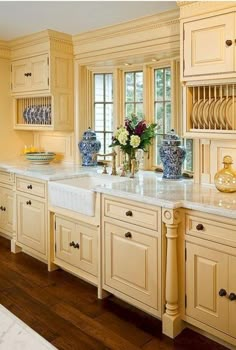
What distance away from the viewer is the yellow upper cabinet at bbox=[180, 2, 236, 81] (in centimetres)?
244

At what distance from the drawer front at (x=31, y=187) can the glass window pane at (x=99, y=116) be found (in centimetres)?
107

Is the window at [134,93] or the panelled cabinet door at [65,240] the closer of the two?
the panelled cabinet door at [65,240]

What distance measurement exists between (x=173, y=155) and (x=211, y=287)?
127 cm

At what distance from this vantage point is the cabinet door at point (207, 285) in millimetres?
2289

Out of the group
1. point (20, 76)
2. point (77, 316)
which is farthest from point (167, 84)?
point (77, 316)

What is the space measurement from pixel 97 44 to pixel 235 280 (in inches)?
109

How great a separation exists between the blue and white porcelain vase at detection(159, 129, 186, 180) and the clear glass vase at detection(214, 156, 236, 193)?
61cm

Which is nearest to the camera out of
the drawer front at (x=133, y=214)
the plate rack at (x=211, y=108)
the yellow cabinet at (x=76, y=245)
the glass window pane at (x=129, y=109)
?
the drawer front at (x=133, y=214)

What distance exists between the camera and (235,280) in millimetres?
2215

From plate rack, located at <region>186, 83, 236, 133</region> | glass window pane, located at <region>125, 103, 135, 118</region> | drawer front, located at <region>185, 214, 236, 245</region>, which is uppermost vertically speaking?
glass window pane, located at <region>125, 103, 135, 118</region>

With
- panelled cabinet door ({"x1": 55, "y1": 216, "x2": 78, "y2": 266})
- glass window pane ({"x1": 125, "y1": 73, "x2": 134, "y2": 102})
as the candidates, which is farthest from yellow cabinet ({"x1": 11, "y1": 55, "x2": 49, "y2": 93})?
panelled cabinet door ({"x1": 55, "y1": 216, "x2": 78, "y2": 266})

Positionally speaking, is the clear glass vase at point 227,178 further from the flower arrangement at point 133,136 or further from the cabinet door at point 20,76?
the cabinet door at point 20,76

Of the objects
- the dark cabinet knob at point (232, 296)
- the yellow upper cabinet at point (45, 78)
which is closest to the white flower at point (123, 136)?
the yellow upper cabinet at point (45, 78)

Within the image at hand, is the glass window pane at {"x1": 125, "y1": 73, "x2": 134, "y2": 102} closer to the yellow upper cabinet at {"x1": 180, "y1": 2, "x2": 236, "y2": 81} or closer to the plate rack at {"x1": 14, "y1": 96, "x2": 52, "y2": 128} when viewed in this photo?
the plate rack at {"x1": 14, "y1": 96, "x2": 52, "y2": 128}
